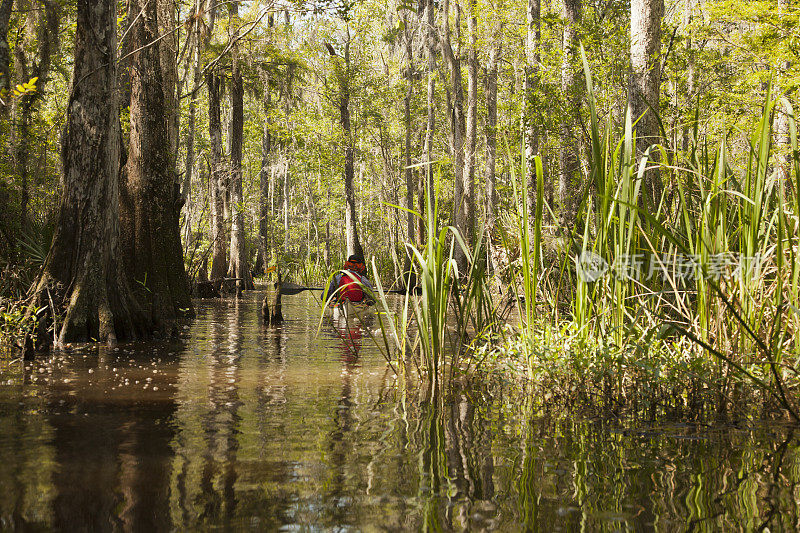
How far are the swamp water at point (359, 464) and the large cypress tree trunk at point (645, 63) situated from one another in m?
4.46

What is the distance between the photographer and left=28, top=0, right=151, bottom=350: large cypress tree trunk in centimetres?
746

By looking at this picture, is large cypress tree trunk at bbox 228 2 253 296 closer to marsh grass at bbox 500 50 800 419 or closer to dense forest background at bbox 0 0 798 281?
dense forest background at bbox 0 0 798 281

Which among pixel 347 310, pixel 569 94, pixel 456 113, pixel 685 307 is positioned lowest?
pixel 347 310

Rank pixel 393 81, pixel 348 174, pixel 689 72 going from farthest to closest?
pixel 393 81
pixel 348 174
pixel 689 72

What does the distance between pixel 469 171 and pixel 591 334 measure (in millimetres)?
16718

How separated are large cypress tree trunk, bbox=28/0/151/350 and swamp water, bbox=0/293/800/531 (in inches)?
99.9

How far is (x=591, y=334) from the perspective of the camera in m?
4.22

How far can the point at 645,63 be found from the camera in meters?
8.17

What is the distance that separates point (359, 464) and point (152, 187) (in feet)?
28.6

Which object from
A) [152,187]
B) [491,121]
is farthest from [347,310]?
[491,121]

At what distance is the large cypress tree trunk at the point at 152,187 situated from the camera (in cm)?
1005

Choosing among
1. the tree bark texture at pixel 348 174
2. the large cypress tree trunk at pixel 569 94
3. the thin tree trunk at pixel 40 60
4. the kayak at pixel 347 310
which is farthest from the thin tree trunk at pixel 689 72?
the tree bark texture at pixel 348 174

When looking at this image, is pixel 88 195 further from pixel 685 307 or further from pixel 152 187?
pixel 685 307

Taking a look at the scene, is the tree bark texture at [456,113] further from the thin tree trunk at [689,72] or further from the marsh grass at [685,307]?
the marsh grass at [685,307]
